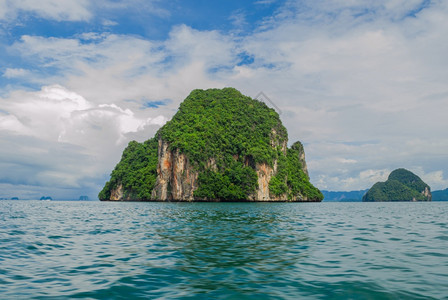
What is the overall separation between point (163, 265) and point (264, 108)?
132m

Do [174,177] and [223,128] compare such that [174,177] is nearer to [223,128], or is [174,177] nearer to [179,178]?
[179,178]

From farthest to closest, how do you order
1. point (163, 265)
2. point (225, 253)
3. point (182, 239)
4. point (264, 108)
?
point (264, 108) < point (182, 239) < point (225, 253) < point (163, 265)

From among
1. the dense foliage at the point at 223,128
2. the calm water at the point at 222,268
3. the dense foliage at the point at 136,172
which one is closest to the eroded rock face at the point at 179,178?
the dense foliage at the point at 223,128

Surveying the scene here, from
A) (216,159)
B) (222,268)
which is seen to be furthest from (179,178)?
(222,268)

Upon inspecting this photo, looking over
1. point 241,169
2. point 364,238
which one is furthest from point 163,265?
point 241,169

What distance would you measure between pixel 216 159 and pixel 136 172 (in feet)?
107

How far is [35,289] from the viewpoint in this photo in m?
7.53

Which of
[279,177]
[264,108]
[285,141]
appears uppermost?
[264,108]

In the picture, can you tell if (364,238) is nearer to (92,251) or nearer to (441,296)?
(441,296)

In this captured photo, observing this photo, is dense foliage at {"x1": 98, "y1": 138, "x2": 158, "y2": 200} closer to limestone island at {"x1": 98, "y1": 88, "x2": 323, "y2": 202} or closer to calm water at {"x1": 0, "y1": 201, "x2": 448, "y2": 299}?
limestone island at {"x1": 98, "y1": 88, "x2": 323, "y2": 202}

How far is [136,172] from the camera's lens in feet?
393

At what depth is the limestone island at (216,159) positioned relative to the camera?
99625 mm

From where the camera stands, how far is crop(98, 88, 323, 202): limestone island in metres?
99.6

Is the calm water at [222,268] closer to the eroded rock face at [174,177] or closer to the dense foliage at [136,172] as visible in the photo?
the eroded rock face at [174,177]
